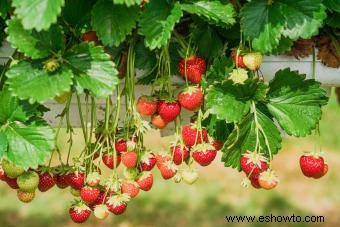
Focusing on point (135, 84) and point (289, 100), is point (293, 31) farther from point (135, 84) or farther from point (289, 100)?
point (135, 84)

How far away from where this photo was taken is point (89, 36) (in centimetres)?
105

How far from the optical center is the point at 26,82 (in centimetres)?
97

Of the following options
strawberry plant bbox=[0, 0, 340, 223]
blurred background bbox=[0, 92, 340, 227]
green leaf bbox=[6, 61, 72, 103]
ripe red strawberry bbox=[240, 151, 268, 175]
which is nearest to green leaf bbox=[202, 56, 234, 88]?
strawberry plant bbox=[0, 0, 340, 223]

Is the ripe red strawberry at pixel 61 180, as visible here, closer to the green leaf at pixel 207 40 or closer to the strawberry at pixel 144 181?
the strawberry at pixel 144 181

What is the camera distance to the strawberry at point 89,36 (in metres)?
1.05

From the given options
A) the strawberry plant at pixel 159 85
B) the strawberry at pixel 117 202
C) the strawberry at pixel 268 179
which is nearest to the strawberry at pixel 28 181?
the strawberry plant at pixel 159 85

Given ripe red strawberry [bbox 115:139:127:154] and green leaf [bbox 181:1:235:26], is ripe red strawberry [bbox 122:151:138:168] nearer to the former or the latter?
ripe red strawberry [bbox 115:139:127:154]

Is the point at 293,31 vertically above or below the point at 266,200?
above

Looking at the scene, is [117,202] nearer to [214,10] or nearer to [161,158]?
[161,158]

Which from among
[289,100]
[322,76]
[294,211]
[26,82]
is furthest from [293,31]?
[294,211]

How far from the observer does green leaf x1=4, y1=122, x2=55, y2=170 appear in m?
1.03

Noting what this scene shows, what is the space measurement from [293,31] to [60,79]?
308mm

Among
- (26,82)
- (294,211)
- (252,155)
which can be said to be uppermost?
(26,82)

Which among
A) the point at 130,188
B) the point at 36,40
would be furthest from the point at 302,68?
the point at 36,40
